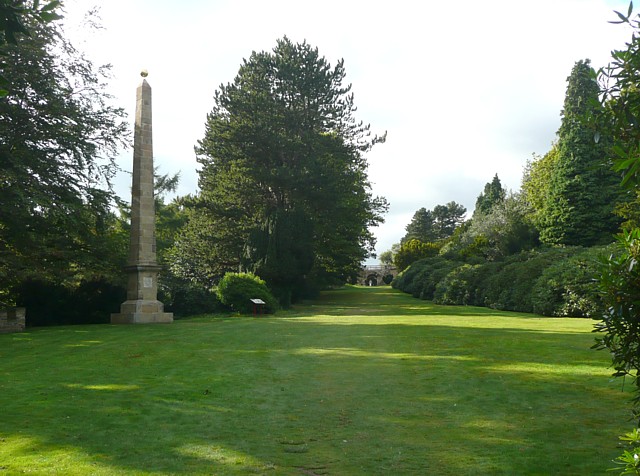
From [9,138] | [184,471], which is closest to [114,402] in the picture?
[184,471]

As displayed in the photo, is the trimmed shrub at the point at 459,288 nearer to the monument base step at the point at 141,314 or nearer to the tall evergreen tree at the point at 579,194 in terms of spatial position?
the tall evergreen tree at the point at 579,194

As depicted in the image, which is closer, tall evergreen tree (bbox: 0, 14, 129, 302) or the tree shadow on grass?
the tree shadow on grass

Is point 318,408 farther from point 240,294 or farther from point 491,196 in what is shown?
point 491,196

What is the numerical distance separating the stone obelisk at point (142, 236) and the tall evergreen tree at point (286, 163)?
11.7 m

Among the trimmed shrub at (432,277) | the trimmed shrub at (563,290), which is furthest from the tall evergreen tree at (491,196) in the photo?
the trimmed shrub at (563,290)

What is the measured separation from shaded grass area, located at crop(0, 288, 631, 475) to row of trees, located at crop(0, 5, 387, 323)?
9104 millimetres

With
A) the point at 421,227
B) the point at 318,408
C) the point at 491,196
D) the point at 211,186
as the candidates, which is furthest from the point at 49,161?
the point at 421,227

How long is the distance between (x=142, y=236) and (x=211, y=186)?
2100 cm

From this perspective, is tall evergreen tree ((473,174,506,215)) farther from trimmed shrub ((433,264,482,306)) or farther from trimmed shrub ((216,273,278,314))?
trimmed shrub ((216,273,278,314))

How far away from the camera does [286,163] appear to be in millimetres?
38781

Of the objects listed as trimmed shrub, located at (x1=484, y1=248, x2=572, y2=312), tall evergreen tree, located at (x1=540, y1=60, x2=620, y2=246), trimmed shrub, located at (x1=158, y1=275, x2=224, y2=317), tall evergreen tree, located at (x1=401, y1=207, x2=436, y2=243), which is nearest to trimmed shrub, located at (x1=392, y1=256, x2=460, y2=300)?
tall evergreen tree, located at (x1=540, y1=60, x2=620, y2=246)

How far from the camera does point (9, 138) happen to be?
65.5 ft

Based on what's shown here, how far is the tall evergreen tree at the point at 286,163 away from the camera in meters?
35.8

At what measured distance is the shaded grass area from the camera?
5.59m
